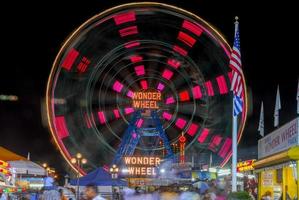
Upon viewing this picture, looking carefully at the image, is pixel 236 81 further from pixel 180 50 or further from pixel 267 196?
pixel 180 50

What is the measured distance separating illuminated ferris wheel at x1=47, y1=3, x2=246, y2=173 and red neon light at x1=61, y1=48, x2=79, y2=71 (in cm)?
1

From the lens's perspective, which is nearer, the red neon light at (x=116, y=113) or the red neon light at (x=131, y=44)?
the red neon light at (x=131, y=44)

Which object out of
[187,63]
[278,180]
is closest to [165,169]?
[187,63]

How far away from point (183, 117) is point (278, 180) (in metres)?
22.6

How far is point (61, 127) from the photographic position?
3191 cm

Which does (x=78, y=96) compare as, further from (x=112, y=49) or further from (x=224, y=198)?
(x=224, y=198)

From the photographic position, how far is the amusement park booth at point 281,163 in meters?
12.4

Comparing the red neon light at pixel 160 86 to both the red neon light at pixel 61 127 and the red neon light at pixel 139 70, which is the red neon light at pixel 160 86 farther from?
the red neon light at pixel 61 127

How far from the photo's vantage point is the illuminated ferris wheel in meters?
32.7

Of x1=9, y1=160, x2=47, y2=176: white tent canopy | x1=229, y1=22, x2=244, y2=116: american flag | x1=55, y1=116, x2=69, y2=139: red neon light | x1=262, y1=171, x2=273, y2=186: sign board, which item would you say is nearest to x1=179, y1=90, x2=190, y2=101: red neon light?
x1=55, y1=116, x2=69, y2=139: red neon light

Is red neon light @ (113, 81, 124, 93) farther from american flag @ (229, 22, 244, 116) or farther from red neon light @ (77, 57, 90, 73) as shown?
american flag @ (229, 22, 244, 116)

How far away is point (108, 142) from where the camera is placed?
1522 inches

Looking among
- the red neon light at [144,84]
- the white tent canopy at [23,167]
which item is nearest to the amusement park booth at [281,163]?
the white tent canopy at [23,167]

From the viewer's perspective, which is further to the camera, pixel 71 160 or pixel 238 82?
pixel 71 160
